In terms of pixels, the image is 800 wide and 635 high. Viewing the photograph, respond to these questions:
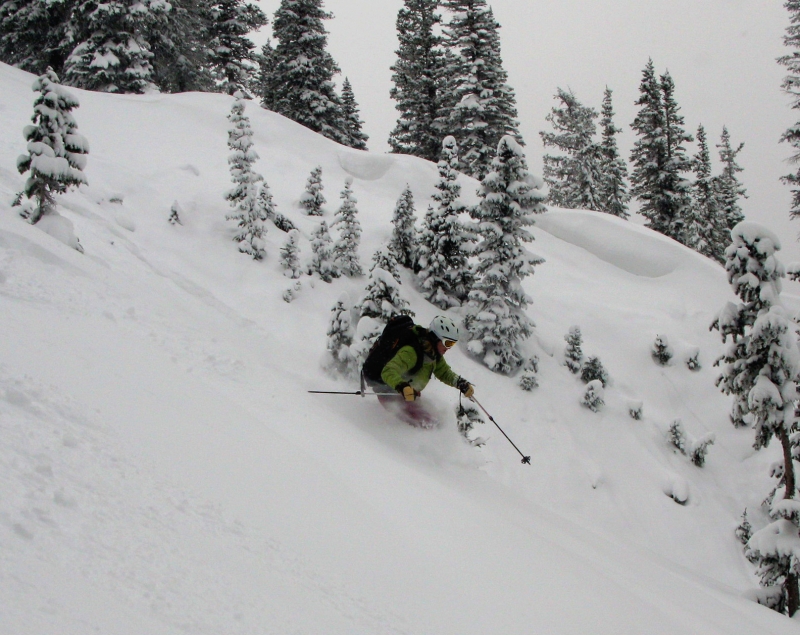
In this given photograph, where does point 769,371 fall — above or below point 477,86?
below

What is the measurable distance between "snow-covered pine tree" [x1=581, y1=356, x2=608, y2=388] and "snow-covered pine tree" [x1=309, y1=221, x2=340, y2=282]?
7.58m

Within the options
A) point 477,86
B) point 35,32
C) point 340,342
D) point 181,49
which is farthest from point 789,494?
point 181,49

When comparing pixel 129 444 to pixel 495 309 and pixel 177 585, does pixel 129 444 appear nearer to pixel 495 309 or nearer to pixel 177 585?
pixel 177 585

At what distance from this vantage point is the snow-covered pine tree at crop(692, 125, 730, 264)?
109 ft

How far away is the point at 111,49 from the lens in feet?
78.6

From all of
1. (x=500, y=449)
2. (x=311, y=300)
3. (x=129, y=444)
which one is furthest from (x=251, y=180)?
(x=129, y=444)

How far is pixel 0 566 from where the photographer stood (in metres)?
1.94

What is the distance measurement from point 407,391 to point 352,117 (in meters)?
36.5

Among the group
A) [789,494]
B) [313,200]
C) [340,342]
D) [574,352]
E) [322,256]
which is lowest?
[789,494]

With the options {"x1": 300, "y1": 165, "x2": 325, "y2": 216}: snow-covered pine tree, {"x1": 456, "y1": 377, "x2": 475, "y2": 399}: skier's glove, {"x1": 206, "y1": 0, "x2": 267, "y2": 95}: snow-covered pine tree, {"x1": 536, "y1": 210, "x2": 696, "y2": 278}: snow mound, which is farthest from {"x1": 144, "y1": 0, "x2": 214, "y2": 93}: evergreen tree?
{"x1": 456, "y1": 377, "x2": 475, "y2": 399}: skier's glove

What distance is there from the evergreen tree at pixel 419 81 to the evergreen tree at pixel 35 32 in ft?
61.0

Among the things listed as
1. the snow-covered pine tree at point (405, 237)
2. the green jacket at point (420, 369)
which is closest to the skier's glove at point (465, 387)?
the green jacket at point (420, 369)

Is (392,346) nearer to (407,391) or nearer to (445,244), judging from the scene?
(407,391)

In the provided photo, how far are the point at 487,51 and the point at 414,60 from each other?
8135 millimetres
